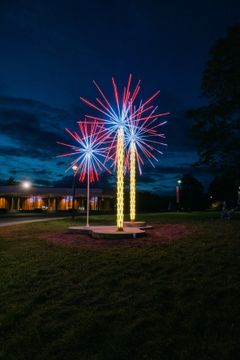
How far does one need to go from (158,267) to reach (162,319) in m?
3.22

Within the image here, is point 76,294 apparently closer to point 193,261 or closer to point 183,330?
point 183,330

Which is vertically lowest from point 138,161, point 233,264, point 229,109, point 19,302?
point 19,302

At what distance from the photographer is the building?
6181cm

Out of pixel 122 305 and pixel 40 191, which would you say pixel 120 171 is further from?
pixel 40 191

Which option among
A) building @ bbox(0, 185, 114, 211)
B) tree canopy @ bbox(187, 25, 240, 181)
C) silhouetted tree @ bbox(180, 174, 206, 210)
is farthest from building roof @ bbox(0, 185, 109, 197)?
tree canopy @ bbox(187, 25, 240, 181)

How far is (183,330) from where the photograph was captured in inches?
214

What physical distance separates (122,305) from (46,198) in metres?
64.4

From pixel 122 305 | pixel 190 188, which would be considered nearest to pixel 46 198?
pixel 190 188

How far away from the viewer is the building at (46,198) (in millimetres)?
61812

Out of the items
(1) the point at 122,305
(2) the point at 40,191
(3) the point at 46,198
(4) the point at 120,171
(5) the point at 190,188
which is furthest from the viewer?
(5) the point at 190,188

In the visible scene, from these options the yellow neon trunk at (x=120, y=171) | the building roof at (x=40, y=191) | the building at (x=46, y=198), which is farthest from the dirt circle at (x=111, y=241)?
the building roof at (x=40, y=191)

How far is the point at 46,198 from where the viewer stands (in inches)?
2724

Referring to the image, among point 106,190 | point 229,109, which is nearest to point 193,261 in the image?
point 229,109

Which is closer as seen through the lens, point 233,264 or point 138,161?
point 233,264
